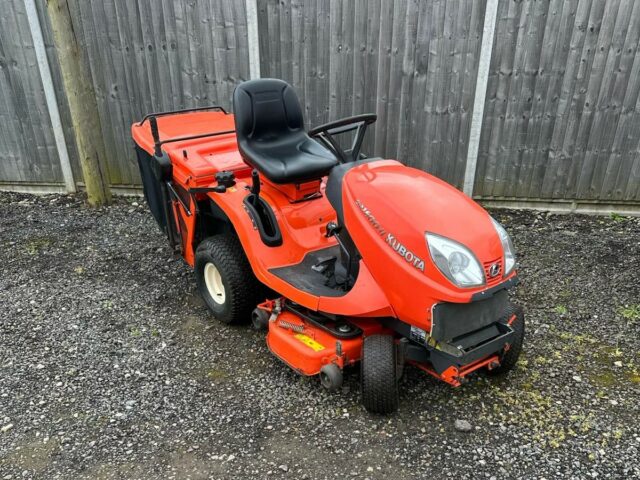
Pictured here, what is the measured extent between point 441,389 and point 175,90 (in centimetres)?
364

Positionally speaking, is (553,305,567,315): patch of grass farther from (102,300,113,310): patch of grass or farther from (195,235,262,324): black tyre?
(102,300,113,310): patch of grass

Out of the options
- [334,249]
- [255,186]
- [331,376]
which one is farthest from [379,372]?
[255,186]

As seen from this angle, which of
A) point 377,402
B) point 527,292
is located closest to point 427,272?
point 377,402

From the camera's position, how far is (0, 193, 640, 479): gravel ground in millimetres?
2439

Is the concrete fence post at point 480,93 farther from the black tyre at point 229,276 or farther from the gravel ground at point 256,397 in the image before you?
the black tyre at point 229,276

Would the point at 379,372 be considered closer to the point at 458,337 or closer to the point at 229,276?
the point at 458,337

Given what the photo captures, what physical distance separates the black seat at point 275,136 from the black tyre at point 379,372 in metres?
1.03

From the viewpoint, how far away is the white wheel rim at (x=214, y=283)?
3461mm

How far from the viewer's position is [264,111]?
3.25 meters

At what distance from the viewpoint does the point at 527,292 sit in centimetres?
376

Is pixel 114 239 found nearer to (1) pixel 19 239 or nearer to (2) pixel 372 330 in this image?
(1) pixel 19 239

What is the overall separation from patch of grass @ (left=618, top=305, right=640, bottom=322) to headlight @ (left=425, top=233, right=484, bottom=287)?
68.8 inches

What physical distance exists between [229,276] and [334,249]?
0.66 metres

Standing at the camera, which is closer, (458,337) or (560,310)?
(458,337)
